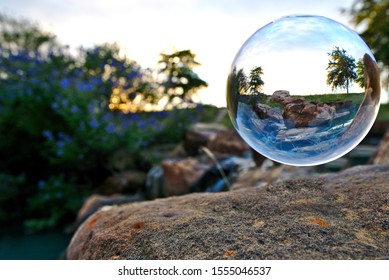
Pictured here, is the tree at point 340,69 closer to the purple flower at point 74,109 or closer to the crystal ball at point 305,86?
the crystal ball at point 305,86

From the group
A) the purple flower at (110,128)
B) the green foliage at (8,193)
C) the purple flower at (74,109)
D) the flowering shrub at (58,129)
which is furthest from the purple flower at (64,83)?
the green foliage at (8,193)

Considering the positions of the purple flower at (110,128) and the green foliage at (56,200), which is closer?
the green foliage at (56,200)

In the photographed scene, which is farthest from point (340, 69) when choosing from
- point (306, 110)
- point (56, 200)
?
point (56, 200)

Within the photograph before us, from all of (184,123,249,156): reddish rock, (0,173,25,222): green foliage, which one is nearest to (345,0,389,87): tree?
(184,123,249,156): reddish rock

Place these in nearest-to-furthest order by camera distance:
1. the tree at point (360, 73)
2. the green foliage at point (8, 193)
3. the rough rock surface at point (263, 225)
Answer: the rough rock surface at point (263, 225) < the tree at point (360, 73) < the green foliage at point (8, 193)

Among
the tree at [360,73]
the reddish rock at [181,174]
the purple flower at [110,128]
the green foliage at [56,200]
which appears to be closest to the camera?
the tree at [360,73]

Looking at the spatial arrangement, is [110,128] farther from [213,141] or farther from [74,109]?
[213,141]

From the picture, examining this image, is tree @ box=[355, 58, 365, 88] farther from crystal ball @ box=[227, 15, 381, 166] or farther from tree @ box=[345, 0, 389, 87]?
tree @ box=[345, 0, 389, 87]
